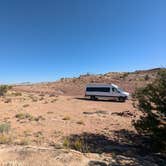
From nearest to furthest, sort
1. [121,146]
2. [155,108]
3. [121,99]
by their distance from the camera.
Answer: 1. [121,146]
2. [155,108]
3. [121,99]

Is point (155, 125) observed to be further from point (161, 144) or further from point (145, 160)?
point (145, 160)

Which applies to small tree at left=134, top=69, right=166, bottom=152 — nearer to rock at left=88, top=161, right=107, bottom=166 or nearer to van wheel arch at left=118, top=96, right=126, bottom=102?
rock at left=88, top=161, right=107, bottom=166

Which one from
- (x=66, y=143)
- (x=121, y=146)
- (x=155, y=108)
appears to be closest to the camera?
(x=66, y=143)

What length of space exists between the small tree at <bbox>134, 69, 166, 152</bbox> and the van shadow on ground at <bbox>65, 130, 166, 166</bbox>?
0.65m

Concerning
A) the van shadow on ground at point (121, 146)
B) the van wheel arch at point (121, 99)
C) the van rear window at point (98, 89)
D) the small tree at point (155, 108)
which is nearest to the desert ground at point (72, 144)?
the van shadow on ground at point (121, 146)

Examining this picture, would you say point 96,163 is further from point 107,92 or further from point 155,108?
point 107,92

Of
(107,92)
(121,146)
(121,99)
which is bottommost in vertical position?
(121,146)

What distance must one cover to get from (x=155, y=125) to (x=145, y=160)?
93.8 inches

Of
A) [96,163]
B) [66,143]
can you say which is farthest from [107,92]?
[96,163]

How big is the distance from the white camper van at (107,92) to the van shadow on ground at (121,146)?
2062cm

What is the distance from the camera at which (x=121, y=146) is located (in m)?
10.5

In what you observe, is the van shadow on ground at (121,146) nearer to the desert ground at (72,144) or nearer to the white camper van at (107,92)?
the desert ground at (72,144)

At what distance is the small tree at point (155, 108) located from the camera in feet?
33.4

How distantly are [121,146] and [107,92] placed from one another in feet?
78.5
